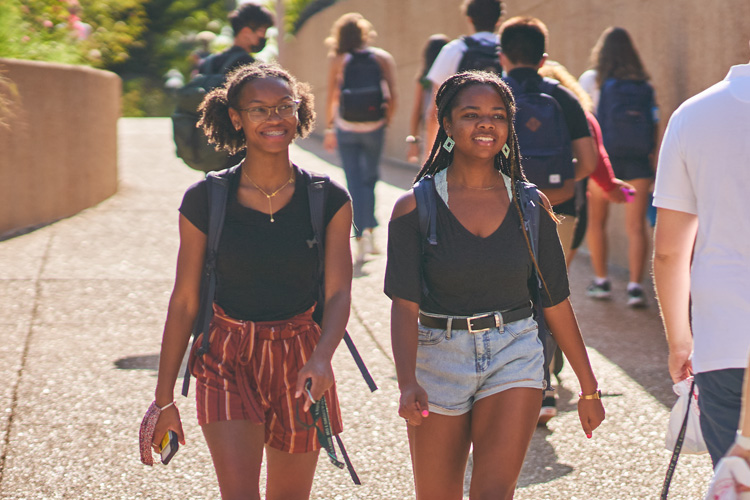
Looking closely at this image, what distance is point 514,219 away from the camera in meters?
3.67

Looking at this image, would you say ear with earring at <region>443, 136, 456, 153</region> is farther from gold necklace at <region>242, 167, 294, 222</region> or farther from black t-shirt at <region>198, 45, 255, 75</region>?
black t-shirt at <region>198, 45, 255, 75</region>

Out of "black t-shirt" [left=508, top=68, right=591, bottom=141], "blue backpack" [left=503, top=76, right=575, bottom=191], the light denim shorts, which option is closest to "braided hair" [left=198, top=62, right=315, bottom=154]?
the light denim shorts

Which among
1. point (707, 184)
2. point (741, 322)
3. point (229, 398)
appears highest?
point (707, 184)

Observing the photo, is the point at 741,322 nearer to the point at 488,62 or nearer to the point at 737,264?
the point at 737,264

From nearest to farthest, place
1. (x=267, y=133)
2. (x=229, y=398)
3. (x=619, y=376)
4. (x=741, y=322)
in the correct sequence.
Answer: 1. (x=741, y=322)
2. (x=229, y=398)
3. (x=267, y=133)
4. (x=619, y=376)

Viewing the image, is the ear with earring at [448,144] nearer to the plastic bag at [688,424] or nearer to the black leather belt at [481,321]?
the black leather belt at [481,321]

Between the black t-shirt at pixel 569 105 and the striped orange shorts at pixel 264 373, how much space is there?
7.54 feet

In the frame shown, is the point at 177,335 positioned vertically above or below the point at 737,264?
below

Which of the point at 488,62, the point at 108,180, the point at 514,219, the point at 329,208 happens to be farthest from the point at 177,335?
the point at 108,180

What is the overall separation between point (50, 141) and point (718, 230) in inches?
319

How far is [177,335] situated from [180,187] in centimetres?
955

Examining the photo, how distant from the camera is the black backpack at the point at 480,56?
655cm

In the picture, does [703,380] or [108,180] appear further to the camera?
[108,180]

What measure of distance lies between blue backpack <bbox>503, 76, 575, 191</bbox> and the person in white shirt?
82.9 inches
